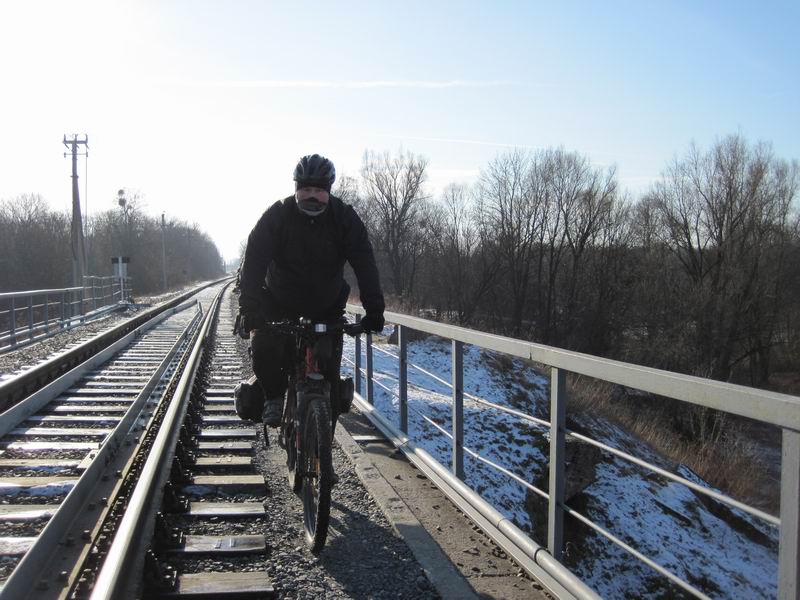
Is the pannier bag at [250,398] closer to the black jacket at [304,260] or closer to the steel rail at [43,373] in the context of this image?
the black jacket at [304,260]

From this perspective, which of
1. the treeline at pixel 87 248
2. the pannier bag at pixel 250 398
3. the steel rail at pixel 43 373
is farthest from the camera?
the treeline at pixel 87 248

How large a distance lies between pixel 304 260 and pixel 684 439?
2203 centimetres

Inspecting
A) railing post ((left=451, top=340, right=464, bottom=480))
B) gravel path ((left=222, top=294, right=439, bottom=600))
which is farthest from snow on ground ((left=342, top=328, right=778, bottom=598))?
gravel path ((left=222, top=294, right=439, bottom=600))

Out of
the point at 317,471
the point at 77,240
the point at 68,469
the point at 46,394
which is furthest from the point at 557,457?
the point at 77,240

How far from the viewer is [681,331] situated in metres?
37.2

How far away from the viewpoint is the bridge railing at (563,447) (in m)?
1.74

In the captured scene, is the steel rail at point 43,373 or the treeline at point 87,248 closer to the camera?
the steel rail at point 43,373

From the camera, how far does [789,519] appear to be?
1733 mm

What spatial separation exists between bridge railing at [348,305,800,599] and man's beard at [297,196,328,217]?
1186 millimetres

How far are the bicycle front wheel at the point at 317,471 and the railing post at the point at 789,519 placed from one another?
6.48 ft

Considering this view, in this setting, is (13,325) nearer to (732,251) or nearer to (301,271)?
(301,271)

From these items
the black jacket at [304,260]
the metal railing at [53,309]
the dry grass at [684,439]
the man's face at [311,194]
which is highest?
the man's face at [311,194]

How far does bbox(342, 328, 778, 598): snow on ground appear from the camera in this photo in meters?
9.98

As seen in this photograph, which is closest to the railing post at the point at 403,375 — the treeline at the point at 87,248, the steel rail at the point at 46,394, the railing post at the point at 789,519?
the steel rail at the point at 46,394
